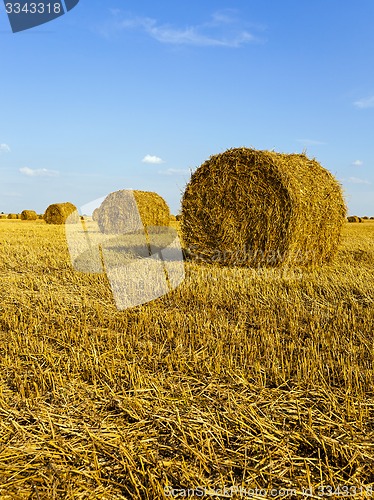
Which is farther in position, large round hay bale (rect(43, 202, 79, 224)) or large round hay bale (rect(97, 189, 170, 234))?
large round hay bale (rect(43, 202, 79, 224))

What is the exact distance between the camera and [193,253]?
8633mm

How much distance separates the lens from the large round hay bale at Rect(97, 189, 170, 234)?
48.2 ft

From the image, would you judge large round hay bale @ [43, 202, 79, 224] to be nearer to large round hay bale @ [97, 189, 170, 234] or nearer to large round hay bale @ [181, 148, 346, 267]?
large round hay bale @ [97, 189, 170, 234]

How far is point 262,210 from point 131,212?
8.13 meters

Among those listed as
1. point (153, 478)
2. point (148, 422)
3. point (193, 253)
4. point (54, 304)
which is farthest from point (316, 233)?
point (153, 478)

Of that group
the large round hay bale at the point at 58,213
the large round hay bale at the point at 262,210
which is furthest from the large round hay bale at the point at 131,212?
the large round hay bale at the point at 58,213

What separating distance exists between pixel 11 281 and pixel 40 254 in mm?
3022

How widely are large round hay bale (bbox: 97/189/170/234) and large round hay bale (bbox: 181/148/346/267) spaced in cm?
616

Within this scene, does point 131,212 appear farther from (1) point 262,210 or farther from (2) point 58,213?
(2) point 58,213

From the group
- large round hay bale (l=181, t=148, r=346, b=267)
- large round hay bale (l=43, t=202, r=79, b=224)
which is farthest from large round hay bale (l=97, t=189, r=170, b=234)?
large round hay bale (l=43, t=202, r=79, b=224)

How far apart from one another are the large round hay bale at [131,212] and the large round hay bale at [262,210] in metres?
6.16

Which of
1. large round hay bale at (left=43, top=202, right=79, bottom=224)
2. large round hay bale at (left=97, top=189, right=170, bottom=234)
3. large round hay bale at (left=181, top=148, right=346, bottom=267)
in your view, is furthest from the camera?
large round hay bale at (left=43, top=202, right=79, bottom=224)

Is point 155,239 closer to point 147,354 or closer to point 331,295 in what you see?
point 331,295

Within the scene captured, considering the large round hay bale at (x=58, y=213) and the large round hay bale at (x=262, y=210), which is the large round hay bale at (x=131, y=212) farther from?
the large round hay bale at (x=58, y=213)
